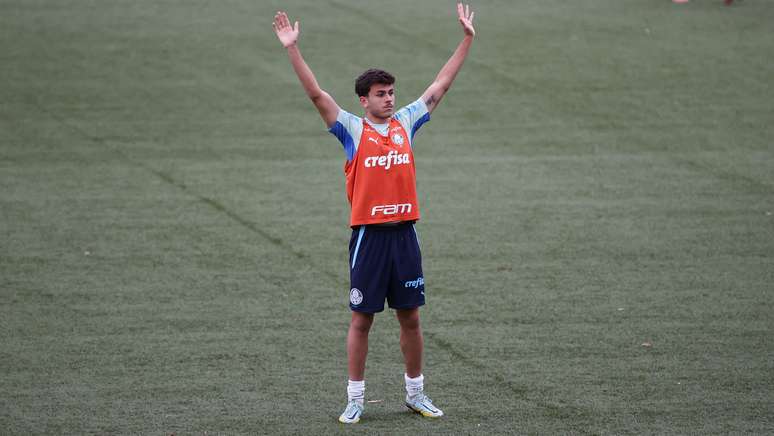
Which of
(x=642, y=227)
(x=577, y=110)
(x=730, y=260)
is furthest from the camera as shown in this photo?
(x=577, y=110)

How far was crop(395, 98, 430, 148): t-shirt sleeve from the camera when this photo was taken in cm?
516

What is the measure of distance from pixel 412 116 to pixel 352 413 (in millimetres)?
1575

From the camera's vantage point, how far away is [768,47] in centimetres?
1414

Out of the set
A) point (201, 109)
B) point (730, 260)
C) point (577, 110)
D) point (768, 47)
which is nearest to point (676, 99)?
point (577, 110)

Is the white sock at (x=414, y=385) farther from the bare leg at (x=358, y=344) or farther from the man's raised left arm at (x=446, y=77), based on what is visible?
the man's raised left arm at (x=446, y=77)

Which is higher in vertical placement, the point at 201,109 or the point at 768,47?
the point at 768,47

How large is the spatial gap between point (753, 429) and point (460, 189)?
5013 mm

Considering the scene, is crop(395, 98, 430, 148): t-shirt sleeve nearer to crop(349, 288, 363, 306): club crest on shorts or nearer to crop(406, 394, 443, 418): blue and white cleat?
crop(349, 288, 363, 306): club crest on shorts

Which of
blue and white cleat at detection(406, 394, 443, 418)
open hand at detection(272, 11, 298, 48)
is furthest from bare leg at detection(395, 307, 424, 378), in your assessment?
open hand at detection(272, 11, 298, 48)

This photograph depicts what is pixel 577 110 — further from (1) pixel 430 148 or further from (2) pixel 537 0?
(2) pixel 537 0

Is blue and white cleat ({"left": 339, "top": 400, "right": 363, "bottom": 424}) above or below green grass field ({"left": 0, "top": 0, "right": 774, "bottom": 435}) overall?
below

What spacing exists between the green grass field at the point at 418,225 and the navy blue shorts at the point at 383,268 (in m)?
0.64

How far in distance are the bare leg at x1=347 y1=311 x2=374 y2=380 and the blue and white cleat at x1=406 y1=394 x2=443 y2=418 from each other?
307mm

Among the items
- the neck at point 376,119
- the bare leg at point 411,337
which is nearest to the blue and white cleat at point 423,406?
the bare leg at point 411,337
